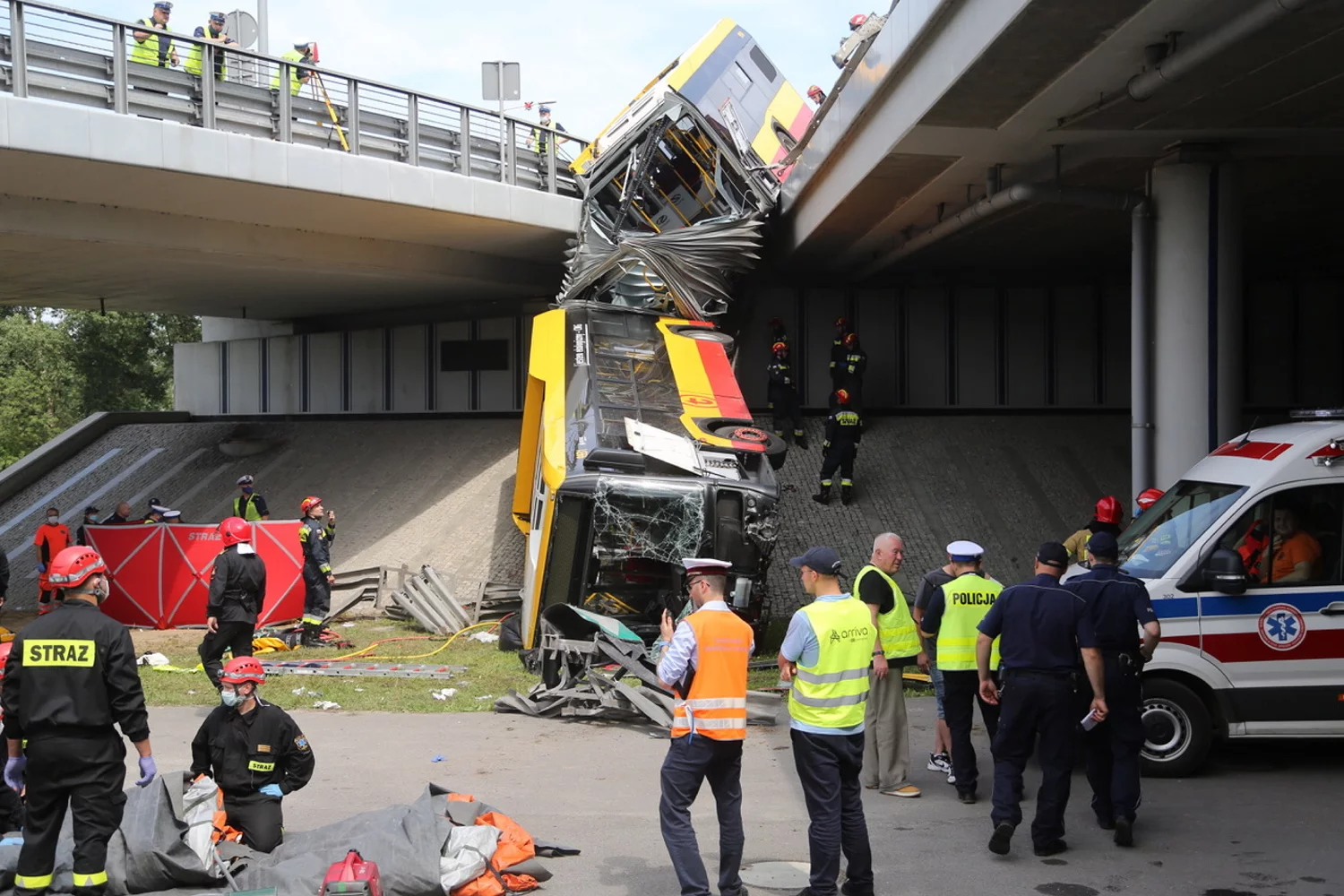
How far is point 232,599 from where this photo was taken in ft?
35.3

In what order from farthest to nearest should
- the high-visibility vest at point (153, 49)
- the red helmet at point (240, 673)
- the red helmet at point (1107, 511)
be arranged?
the high-visibility vest at point (153, 49), the red helmet at point (1107, 511), the red helmet at point (240, 673)

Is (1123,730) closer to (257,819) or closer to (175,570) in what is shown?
(257,819)

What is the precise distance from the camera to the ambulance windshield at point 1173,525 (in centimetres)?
888

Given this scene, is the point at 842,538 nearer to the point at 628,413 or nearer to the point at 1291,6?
the point at 628,413

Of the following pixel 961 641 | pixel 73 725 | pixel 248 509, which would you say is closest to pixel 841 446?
pixel 248 509

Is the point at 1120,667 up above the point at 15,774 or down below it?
above

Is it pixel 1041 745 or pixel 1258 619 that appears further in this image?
pixel 1258 619

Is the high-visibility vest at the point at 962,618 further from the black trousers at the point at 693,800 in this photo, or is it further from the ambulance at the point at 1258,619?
the black trousers at the point at 693,800

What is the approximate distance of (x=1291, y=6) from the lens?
327 inches

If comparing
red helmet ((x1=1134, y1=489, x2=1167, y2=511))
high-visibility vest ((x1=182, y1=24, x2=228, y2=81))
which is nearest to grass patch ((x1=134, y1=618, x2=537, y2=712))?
red helmet ((x1=1134, y1=489, x2=1167, y2=511))

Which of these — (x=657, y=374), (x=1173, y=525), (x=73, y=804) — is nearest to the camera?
(x=73, y=804)

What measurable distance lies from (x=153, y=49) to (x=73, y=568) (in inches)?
451

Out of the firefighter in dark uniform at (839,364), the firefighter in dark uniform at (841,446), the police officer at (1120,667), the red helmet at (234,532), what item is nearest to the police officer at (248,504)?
the red helmet at (234,532)

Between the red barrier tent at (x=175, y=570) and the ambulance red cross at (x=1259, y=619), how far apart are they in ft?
37.8
